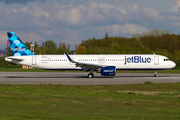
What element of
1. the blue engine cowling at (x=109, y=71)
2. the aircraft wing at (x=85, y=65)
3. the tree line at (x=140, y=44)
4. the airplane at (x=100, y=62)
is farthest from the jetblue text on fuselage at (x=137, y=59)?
the tree line at (x=140, y=44)

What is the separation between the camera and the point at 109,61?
136ft

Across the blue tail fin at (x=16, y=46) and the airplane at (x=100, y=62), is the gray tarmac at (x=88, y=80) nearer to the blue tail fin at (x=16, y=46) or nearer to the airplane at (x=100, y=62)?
the airplane at (x=100, y=62)

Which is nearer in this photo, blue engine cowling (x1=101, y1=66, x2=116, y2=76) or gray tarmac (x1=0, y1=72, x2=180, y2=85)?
gray tarmac (x1=0, y1=72, x2=180, y2=85)

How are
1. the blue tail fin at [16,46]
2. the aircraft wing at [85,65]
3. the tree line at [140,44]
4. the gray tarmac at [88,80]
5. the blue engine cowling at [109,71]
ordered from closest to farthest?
1. the gray tarmac at [88,80]
2. the blue engine cowling at [109,71]
3. the aircraft wing at [85,65]
4. the blue tail fin at [16,46]
5. the tree line at [140,44]

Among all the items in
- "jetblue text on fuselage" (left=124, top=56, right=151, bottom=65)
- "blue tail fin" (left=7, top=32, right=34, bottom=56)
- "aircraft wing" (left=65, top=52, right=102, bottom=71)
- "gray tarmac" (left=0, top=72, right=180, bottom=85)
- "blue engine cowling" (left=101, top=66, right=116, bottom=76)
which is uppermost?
"blue tail fin" (left=7, top=32, right=34, bottom=56)

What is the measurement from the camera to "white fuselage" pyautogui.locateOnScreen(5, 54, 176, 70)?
41.1m

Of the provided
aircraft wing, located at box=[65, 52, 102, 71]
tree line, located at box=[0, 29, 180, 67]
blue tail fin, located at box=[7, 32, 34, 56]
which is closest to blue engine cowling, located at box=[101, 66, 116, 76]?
aircraft wing, located at box=[65, 52, 102, 71]

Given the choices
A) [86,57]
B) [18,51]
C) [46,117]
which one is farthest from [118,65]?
[46,117]

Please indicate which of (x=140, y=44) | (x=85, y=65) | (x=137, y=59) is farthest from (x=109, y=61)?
(x=140, y=44)

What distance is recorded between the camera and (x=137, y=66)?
41062 millimetres

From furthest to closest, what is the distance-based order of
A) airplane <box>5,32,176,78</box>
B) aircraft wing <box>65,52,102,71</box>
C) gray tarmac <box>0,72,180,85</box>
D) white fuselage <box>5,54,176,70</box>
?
1. white fuselage <box>5,54,176,70</box>
2. airplane <box>5,32,176,78</box>
3. aircraft wing <box>65,52,102,71</box>
4. gray tarmac <box>0,72,180,85</box>

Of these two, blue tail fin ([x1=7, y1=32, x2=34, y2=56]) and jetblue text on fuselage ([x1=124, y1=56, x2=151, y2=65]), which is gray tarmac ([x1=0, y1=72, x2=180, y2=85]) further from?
blue tail fin ([x1=7, y1=32, x2=34, y2=56])

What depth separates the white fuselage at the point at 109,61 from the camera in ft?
135

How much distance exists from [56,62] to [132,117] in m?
32.4
